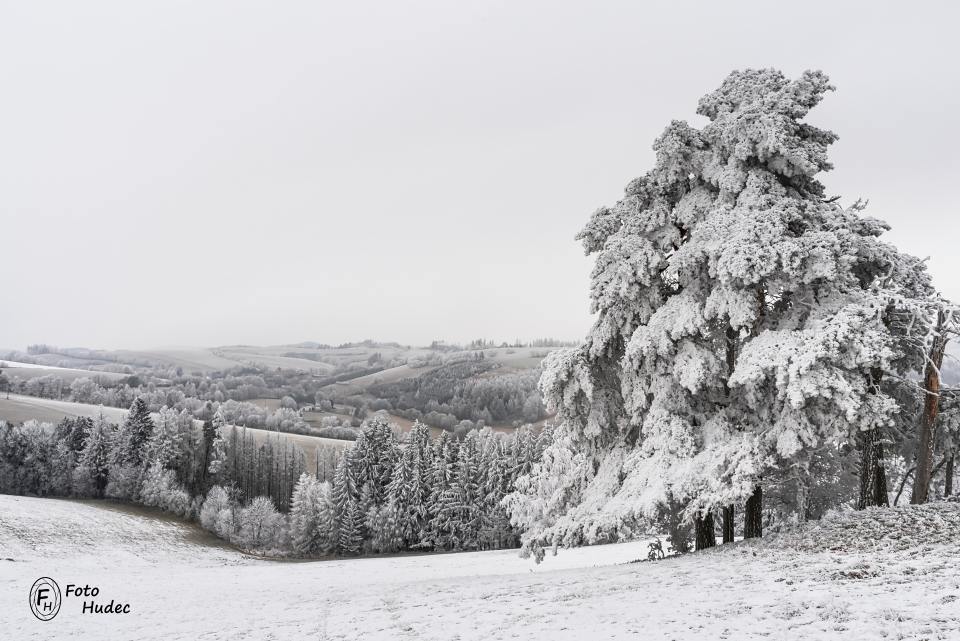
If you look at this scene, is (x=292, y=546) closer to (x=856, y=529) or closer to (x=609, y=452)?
(x=609, y=452)

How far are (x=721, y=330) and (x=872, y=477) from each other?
526 centimetres

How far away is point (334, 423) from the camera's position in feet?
530

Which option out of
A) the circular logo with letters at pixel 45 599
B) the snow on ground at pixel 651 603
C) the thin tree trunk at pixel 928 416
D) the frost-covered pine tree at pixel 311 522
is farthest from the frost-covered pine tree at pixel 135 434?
the thin tree trunk at pixel 928 416

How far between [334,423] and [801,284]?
159285mm

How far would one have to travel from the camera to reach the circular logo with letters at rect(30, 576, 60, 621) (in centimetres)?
1845

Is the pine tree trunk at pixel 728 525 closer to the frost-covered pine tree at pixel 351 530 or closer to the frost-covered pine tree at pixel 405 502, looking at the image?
the frost-covered pine tree at pixel 405 502

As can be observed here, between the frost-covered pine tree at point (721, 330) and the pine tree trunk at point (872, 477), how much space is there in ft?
0.41

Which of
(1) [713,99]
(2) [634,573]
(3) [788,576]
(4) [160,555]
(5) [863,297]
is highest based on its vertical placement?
(1) [713,99]

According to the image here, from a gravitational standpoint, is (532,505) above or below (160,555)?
above

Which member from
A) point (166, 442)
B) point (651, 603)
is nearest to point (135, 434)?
point (166, 442)

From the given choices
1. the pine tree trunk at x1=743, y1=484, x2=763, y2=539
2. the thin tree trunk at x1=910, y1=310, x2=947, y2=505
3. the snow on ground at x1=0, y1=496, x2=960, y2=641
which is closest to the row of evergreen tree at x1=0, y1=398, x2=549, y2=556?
the snow on ground at x1=0, y1=496, x2=960, y2=641

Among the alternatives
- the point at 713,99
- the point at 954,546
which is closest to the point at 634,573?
the point at 954,546

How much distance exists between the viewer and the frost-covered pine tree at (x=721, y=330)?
11.9 meters

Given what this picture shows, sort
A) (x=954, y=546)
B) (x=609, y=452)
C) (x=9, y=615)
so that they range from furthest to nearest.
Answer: (x=9, y=615) → (x=609, y=452) → (x=954, y=546)
